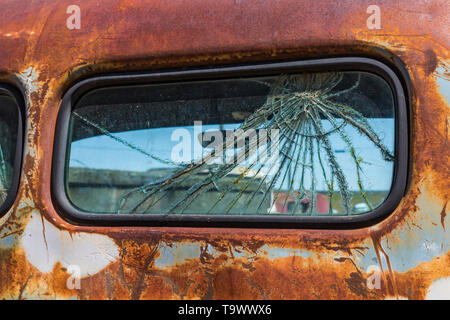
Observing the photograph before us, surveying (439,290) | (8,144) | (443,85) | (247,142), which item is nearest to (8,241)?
(8,144)

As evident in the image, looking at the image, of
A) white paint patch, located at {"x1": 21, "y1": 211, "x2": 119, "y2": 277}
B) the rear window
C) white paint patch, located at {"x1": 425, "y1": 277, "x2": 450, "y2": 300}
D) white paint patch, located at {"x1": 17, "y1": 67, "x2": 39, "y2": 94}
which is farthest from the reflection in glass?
white paint patch, located at {"x1": 425, "y1": 277, "x2": 450, "y2": 300}

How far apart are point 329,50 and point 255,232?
0.56 m

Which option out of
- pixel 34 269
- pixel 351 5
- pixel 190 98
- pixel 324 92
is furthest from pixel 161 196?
pixel 351 5

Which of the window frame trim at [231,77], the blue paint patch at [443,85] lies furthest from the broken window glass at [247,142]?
the blue paint patch at [443,85]

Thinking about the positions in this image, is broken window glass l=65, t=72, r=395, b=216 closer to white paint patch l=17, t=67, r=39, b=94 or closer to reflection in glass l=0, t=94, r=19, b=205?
white paint patch l=17, t=67, r=39, b=94

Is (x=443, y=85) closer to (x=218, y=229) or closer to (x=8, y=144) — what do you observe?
(x=218, y=229)

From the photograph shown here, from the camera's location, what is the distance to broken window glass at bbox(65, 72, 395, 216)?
1346 millimetres

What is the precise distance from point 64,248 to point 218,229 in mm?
480

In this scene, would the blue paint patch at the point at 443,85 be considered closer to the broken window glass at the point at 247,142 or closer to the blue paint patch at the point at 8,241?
the broken window glass at the point at 247,142

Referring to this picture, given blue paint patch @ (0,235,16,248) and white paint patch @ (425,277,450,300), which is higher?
blue paint patch @ (0,235,16,248)

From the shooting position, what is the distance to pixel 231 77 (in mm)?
1432

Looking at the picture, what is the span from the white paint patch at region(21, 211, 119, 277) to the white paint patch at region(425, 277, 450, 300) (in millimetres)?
866

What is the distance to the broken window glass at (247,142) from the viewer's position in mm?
1346

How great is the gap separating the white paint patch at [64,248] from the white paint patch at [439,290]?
0.87m
